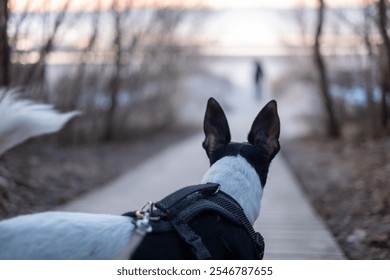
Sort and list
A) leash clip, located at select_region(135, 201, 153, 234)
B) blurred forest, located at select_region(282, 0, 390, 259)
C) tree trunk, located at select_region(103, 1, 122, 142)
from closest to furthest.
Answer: leash clip, located at select_region(135, 201, 153, 234), blurred forest, located at select_region(282, 0, 390, 259), tree trunk, located at select_region(103, 1, 122, 142)

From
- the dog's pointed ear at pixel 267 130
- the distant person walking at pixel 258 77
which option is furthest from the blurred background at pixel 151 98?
the distant person walking at pixel 258 77

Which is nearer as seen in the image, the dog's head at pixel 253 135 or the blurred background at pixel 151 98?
the dog's head at pixel 253 135

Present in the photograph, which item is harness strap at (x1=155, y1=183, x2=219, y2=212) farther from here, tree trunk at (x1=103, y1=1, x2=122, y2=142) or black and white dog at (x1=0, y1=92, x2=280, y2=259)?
tree trunk at (x1=103, y1=1, x2=122, y2=142)

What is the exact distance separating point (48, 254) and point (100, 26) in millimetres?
10898

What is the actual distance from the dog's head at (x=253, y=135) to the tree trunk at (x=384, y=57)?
733 centimetres

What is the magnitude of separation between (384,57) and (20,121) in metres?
9.64

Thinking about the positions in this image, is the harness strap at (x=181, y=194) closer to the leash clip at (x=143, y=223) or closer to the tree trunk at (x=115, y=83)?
the leash clip at (x=143, y=223)

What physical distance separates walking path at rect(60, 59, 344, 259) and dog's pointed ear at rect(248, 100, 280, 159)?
86.8 inches

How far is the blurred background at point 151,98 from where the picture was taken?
803cm

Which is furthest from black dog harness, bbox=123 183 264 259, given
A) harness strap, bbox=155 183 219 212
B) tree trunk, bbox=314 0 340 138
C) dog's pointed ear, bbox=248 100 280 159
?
tree trunk, bbox=314 0 340 138

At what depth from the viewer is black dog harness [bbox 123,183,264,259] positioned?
9.01 ft

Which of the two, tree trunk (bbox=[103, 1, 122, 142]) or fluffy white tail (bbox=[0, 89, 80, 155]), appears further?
tree trunk (bbox=[103, 1, 122, 142])

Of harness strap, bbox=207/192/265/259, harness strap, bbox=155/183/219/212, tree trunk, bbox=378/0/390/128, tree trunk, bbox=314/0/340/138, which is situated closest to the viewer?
→ harness strap, bbox=155/183/219/212

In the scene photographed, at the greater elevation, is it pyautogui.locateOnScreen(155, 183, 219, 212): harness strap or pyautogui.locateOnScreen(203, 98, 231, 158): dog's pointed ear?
pyautogui.locateOnScreen(203, 98, 231, 158): dog's pointed ear
